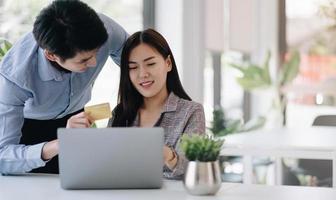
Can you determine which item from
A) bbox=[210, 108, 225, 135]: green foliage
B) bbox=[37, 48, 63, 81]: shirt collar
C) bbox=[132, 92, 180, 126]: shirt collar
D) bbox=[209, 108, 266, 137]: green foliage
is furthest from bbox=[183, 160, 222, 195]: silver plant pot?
bbox=[210, 108, 225, 135]: green foliage

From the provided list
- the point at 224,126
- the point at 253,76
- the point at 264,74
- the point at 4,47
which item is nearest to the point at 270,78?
the point at 264,74

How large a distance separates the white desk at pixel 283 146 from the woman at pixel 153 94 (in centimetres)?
82

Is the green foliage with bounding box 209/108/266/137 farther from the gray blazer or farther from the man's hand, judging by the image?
the man's hand

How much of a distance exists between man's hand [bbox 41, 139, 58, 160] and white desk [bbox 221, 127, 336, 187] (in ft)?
3.85

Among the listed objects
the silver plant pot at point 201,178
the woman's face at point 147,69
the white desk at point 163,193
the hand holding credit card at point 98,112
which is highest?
the woman's face at point 147,69

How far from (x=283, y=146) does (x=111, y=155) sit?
154 centimetres

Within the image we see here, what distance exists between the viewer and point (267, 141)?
357cm

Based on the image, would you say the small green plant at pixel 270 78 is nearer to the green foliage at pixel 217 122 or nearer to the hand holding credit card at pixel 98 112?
the green foliage at pixel 217 122

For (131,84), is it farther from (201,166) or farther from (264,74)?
(264,74)

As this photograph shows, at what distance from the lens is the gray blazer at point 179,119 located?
243 cm

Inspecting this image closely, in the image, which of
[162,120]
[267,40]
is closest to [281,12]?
[267,40]

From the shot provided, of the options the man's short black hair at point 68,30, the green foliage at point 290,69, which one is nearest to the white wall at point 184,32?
the green foliage at point 290,69

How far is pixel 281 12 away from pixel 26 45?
4.33 meters

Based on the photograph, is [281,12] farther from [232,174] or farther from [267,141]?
[267,141]
